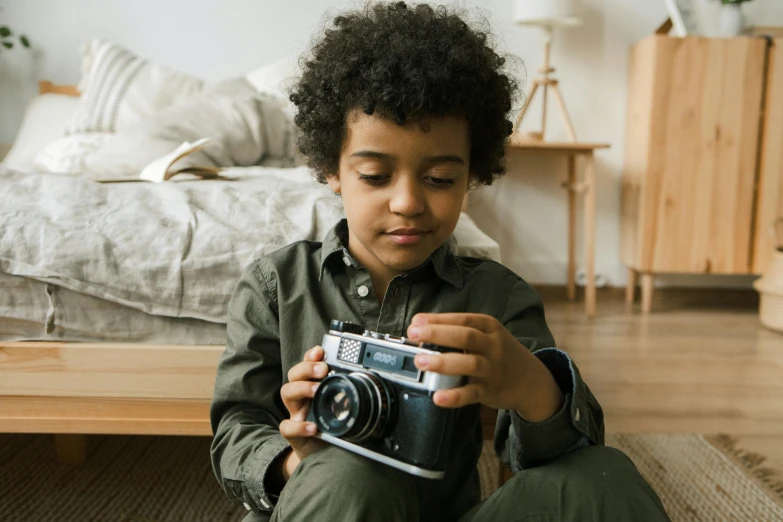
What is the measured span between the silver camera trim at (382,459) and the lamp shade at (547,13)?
7.05 feet

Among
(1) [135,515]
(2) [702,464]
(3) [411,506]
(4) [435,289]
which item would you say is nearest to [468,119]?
(4) [435,289]

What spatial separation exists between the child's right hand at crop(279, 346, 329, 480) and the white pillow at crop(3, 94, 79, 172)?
1889 mm

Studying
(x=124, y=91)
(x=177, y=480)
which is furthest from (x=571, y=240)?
(x=177, y=480)

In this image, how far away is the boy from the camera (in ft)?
2.01

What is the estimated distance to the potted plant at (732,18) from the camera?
245cm

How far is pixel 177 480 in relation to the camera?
1.24m

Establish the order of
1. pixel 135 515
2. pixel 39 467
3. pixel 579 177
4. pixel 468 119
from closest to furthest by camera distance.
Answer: pixel 468 119 < pixel 135 515 < pixel 39 467 < pixel 579 177

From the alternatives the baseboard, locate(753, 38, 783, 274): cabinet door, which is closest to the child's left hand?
locate(753, 38, 783, 274): cabinet door

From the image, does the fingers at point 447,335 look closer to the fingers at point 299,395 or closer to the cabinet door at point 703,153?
the fingers at point 299,395

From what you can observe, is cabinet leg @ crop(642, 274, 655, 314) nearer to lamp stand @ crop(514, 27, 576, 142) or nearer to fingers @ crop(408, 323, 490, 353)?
lamp stand @ crop(514, 27, 576, 142)

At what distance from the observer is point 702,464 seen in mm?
1347

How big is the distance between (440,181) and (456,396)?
26cm

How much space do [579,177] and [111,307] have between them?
224 cm

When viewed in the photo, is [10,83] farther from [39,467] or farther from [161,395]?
[161,395]
